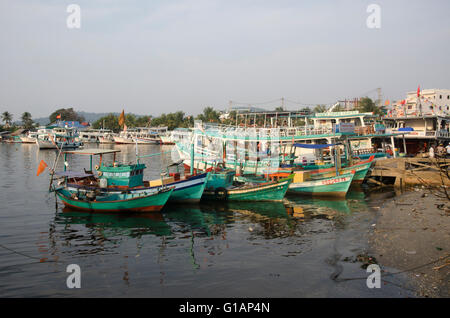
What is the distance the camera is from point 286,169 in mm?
27188

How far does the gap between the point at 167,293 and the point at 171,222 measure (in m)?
8.33

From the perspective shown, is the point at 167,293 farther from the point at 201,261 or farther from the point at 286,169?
the point at 286,169

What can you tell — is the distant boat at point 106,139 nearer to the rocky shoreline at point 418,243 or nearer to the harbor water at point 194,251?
the harbor water at point 194,251

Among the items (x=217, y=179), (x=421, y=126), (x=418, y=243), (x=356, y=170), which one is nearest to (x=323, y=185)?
(x=356, y=170)

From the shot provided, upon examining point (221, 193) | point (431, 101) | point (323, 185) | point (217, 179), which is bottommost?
point (221, 193)

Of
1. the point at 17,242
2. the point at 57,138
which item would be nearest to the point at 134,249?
the point at 17,242

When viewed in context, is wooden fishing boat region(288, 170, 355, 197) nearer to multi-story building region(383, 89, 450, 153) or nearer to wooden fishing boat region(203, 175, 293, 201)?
wooden fishing boat region(203, 175, 293, 201)

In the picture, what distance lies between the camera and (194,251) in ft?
45.7

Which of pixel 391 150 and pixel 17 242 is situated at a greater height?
pixel 391 150

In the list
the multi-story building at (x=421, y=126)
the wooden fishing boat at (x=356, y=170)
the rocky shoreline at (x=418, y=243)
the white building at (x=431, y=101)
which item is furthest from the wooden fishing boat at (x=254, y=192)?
the white building at (x=431, y=101)

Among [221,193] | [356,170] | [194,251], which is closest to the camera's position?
[194,251]

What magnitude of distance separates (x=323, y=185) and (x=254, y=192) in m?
5.73

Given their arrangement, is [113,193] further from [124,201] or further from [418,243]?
[418,243]

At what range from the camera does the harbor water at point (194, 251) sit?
34.1ft
